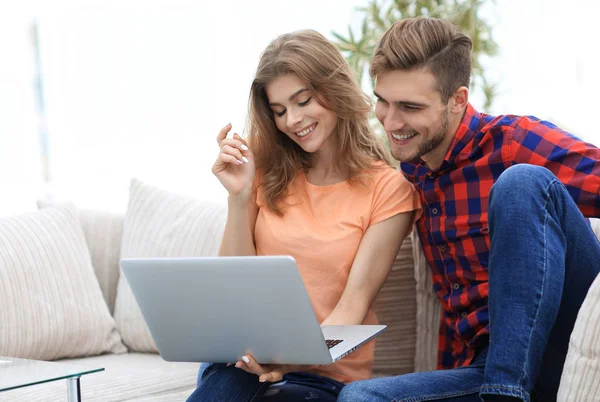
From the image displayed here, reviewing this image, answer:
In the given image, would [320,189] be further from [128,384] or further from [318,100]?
[128,384]

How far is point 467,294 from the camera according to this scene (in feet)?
5.22

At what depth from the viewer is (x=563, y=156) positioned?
1503 millimetres

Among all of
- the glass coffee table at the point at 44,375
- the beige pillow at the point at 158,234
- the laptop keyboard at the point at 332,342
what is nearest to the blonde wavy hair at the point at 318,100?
the beige pillow at the point at 158,234

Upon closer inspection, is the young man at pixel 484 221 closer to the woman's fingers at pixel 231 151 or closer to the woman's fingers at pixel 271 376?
the woman's fingers at pixel 271 376

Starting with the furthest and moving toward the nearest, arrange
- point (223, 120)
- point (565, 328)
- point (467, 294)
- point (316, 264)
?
1. point (223, 120)
2. point (316, 264)
3. point (467, 294)
4. point (565, 328)

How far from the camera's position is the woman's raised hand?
1717 mm

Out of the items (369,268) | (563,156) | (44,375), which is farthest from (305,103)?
(44,375)

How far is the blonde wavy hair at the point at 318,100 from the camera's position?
5.65 ft

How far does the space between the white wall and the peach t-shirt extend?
7.65 ft

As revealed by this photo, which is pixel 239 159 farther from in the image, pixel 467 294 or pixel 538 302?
pixel 538 302

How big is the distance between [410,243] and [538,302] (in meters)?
0.75

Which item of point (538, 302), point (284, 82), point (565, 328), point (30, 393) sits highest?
point (284, 82)

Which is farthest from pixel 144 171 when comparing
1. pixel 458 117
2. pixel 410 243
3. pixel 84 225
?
pixel 458 117

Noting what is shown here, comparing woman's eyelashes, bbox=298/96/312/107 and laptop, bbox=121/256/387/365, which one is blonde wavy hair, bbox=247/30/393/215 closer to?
woman's eyelashes, bbox=298/96/312/107
